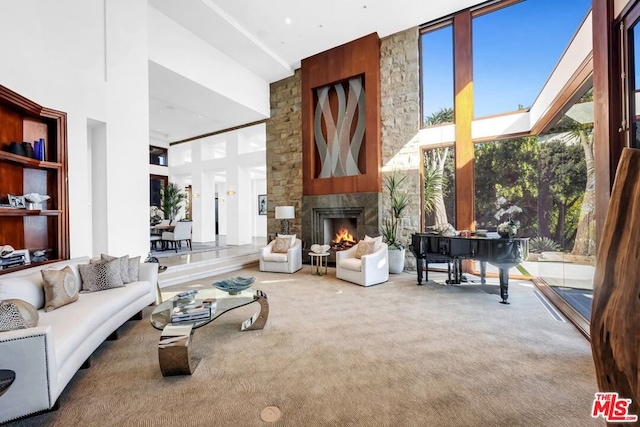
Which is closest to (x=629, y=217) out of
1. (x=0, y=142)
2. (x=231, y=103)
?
(x=0, y=142)

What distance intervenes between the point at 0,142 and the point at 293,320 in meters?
4.06

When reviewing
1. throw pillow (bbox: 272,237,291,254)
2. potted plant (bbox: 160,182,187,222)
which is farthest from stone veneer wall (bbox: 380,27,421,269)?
potted plant (bbox: 160,182,187,222)

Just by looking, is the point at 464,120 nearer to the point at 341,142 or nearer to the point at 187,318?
the point at 341,142

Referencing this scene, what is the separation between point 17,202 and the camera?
3.40m

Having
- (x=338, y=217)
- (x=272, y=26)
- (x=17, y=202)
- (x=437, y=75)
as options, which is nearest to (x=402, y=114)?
(x=437, y=75)

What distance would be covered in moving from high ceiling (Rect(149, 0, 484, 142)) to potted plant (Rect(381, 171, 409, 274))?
3056 millimetres

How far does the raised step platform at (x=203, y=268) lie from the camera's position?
502 centimetres

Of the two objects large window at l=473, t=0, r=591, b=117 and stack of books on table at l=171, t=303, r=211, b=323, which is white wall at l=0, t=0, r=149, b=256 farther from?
large window at l=473, t=0, r=591, b=117

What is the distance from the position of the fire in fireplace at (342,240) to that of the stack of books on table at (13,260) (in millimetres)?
4881

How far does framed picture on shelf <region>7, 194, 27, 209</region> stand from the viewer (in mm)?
3346

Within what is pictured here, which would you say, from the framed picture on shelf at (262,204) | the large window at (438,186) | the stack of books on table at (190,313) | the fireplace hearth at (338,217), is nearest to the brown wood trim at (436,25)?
the large window at (438,186)

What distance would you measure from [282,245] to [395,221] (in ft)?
7.93

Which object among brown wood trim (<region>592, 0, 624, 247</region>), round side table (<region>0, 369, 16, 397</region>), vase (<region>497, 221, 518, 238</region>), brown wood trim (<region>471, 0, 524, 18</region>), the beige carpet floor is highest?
brown wood trim (<region>471, 0, 524, 18</region>)

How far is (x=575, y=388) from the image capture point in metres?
1.98
